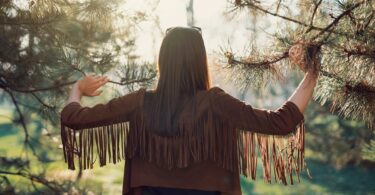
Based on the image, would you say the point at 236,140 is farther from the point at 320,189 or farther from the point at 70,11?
the point at 320,189

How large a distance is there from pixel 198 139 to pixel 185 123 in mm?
51

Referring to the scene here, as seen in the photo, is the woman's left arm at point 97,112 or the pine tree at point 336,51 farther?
the pine tree at point 336,51

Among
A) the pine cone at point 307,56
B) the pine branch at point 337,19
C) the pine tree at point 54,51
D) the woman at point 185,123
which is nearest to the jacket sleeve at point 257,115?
the woman at point 185,123

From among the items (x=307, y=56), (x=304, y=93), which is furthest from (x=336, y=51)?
(x=304, y=93)

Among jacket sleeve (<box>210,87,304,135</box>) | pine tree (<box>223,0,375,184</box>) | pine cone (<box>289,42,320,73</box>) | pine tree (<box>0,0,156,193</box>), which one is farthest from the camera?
pine tree (<box>0,0,156,193</box>)

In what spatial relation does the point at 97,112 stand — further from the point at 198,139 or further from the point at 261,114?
the point at 261,114

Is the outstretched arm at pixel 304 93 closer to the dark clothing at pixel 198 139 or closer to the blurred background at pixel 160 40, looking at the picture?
the dark clothing at pixel 198 139

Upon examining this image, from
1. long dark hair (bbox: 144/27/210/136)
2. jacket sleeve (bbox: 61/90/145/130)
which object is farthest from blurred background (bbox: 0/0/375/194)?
jacket sleeve (bbox: 61/90/145/130)

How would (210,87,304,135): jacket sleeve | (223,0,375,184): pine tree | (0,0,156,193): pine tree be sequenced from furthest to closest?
(0,0,156,193): pine tree
(223,0,375,184): pine tree
(210,87,304,135): jacket sleeve

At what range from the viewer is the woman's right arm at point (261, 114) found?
1515 mm

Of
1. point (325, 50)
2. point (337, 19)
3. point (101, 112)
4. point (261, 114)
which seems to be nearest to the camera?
point (261, 114)

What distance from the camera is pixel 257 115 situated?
1514 millimetres

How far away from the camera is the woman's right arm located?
59.6 inches

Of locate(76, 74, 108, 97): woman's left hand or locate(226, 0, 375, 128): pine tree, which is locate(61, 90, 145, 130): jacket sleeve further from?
locate(226, 0, 375, 128): pine tree
